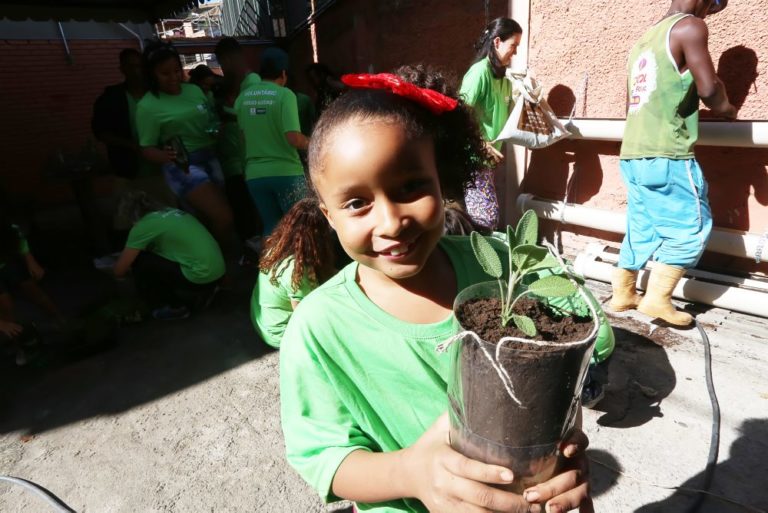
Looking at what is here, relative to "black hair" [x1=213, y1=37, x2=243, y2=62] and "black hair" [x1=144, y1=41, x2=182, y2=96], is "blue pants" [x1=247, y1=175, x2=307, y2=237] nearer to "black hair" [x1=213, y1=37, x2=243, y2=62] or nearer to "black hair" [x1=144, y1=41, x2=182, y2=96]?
"black hair" [x1=144, y1=41, x2=182, y2=96]

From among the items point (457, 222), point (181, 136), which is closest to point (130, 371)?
point (181, 136)

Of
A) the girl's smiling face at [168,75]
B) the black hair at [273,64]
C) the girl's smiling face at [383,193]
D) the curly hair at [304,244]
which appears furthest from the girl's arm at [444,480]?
the girl's smiling face at [168,75]

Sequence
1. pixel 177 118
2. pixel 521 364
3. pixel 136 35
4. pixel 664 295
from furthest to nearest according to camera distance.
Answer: pixel 136 35
pixel 177 118
pixel 664 295
pixel 521 364

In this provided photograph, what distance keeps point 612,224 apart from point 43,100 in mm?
9261

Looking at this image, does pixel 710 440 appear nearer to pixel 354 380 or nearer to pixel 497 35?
pixel 354 380

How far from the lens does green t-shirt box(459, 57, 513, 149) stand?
3.40 meters

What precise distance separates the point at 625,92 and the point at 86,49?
911 centimetres

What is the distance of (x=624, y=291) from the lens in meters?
3.20

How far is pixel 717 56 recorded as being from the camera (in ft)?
9.72

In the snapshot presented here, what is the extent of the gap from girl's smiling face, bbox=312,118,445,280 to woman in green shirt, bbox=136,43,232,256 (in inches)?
144

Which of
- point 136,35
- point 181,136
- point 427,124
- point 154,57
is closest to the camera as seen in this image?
point 427,124

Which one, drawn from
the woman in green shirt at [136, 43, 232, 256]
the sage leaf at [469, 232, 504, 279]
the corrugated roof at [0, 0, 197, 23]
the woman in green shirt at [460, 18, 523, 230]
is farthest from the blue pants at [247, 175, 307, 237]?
the corrugated roof at [0, 0, 197, 23]

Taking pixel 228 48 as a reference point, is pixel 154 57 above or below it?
below

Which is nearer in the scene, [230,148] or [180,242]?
[180,242]
